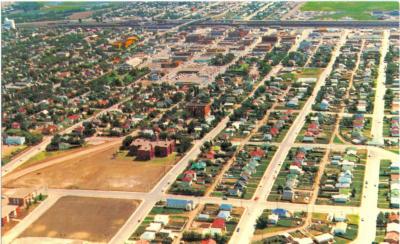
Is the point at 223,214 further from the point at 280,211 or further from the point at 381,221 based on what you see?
the point at 381,221

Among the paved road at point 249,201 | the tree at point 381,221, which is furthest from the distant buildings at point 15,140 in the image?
the tree at point 381,221

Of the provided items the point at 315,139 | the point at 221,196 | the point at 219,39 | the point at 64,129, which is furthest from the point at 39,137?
the point at 219,39

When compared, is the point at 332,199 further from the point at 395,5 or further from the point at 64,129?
the point at 395,5

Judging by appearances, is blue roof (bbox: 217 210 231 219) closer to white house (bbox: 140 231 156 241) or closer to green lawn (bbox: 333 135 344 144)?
white house (bbox: 140 231 156 241)

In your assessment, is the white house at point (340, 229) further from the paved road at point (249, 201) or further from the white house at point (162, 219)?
the white house at point (162, 219)

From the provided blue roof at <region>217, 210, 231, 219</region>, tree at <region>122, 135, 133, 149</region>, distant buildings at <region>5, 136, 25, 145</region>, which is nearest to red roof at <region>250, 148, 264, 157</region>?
blue roof at <region>217, 210, 231, 219</region>

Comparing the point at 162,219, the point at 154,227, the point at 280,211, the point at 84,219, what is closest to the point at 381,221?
the point at 280,211
